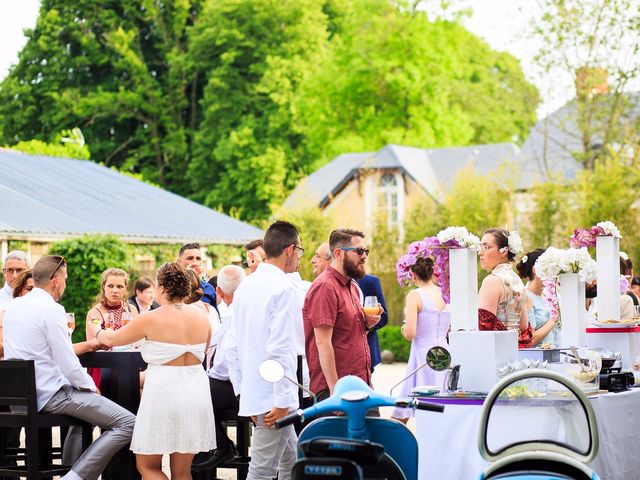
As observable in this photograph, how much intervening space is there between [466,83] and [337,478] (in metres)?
48.1

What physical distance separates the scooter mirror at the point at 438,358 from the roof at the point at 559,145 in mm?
22300

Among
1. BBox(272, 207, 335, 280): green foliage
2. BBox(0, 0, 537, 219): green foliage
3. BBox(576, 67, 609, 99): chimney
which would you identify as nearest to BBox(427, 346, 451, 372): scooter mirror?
BBox(272, 207, 335, 280): green foliage

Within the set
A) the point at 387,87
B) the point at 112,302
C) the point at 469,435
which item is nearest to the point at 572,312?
the point at 469,435

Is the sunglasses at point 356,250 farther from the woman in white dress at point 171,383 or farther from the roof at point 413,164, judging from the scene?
the roof at point 413,164

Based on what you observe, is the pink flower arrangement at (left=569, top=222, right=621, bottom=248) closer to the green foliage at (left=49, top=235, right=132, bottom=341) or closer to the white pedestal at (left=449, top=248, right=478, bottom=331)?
the white pedestal at (left=449, top=248, right=478, bottom=331)

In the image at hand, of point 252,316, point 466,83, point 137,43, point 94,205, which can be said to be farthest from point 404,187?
point 252,316

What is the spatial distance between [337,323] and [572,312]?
175cm

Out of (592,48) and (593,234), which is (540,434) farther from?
(592,48)

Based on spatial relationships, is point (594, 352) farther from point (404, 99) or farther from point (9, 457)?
point (404, 99)

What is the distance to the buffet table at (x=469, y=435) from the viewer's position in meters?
6.48

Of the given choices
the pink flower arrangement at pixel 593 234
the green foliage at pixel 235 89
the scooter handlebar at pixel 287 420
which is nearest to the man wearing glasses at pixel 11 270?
the pink flower arrangement at pixel 593 234

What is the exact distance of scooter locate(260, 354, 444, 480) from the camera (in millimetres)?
4906

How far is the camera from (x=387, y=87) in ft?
161

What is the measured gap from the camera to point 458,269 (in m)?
7.30
